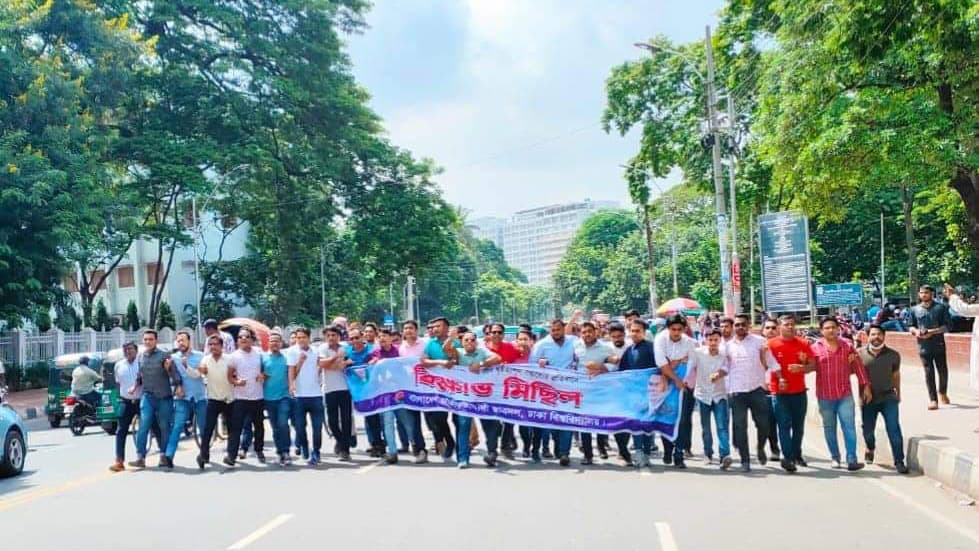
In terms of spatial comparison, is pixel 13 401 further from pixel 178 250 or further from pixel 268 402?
pixel 178 250

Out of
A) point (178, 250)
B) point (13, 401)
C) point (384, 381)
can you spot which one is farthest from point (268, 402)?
point (178, 250)

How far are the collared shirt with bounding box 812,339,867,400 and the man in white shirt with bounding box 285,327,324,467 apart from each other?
6093mm

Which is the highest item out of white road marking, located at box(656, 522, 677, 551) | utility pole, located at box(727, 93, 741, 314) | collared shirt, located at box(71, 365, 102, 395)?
utility pole, located at box(727, 93, 741, 314)

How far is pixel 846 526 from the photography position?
781 cm

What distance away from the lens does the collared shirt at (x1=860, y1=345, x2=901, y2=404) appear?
35.2ft

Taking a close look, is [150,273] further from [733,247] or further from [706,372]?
[706,372]

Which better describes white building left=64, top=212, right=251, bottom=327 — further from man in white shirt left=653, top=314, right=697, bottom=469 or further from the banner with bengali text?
man in white shirt left=653, top=314, right=697, bottom=469

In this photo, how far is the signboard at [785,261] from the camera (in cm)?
2020

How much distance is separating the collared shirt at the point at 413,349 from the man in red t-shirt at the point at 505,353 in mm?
893

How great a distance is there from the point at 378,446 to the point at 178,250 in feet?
156

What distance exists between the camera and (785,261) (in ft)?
67.7

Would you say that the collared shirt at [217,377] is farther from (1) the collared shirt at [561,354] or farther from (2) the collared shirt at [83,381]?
(2) the collared shirt at [83,381]

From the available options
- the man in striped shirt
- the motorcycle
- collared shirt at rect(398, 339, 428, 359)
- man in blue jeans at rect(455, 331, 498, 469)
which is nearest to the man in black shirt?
the man in striped shirt

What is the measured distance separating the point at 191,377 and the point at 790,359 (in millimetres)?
7394
